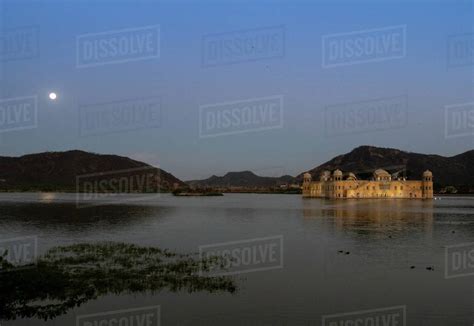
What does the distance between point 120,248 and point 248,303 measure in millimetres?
15819

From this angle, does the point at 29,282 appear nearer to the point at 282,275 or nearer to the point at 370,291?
the point at 282,275

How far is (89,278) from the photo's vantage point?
73.3 ft

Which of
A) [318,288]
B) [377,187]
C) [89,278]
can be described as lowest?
[318,288]

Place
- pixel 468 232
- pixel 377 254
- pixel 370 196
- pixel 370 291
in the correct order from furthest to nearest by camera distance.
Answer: pixel 370 196
pixel 468 232
pixel 377 254
pixel 370 291

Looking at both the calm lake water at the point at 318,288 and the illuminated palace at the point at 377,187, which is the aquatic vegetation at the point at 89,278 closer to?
the calm lake water at the point at 318,288

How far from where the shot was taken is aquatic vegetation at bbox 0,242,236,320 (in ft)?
59.1

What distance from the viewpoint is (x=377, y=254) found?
3253cm

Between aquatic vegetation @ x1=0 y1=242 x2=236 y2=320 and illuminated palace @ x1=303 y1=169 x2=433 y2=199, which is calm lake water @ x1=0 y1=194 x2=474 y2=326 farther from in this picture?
illuminated palace @ x1=303 y1=169 x2=433 y2=199

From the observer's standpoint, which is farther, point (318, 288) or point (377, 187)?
point (377, 187)

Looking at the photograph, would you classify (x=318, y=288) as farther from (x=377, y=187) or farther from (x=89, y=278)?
(x=377, y=187)

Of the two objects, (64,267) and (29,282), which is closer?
(29,282)

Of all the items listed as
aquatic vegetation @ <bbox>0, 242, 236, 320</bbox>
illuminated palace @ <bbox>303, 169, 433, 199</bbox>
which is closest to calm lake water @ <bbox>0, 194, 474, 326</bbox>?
aquatic vegetation @ <bbox>0, 242, 236, 320</bbox>

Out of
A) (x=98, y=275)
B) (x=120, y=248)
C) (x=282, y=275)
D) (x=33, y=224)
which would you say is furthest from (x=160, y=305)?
(x=33, y=224)

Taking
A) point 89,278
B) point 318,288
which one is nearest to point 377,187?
point 318,288
